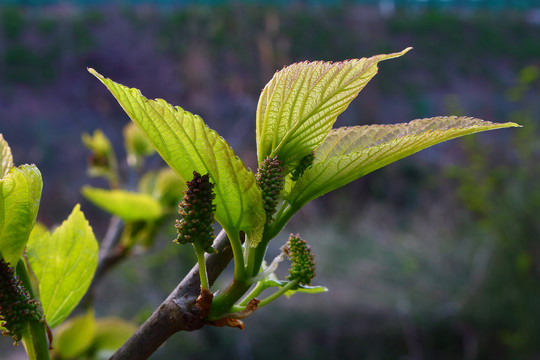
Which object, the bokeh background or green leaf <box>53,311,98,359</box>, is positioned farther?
the bokeh background

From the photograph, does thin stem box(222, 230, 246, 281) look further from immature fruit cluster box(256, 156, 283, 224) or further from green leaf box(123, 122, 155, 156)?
green leaf box(123, 122, 155, 156)

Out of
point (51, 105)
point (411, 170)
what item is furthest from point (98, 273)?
point (51, 105)

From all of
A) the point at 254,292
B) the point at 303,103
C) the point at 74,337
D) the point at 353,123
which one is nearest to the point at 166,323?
the point at 254,292

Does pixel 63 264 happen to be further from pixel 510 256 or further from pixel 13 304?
pixel 510 256

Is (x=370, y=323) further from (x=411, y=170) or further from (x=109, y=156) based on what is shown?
(x=411, y=170)

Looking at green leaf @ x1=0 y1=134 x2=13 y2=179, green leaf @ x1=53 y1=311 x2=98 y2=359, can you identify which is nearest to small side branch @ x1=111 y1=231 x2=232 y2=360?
green leaf @ x1=0 y1=134 x2=13 y2=179

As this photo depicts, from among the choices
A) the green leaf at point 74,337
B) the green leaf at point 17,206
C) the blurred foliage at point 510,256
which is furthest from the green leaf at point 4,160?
the blurred foliage at point 510,256
